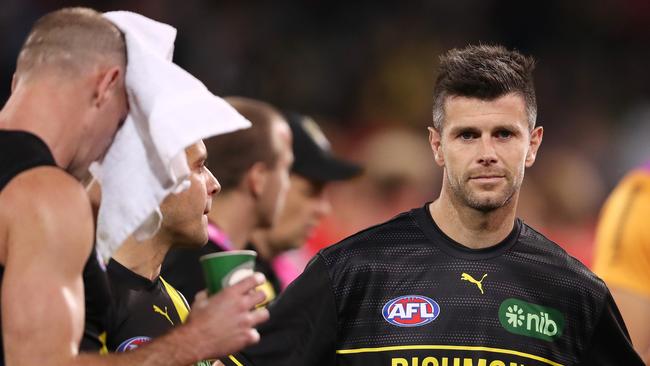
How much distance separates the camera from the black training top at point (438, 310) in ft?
12.3

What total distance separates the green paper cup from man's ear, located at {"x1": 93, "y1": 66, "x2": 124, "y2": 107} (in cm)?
51

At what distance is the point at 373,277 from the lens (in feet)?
12.6

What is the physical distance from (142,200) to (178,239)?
2.02ft

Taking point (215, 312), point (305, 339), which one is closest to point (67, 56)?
point (215, 312)

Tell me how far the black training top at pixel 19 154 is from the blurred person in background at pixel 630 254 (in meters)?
3.26

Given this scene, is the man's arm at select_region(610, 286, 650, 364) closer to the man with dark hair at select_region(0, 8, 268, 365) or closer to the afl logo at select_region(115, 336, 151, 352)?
the afl logo at select_region(115, 336, 151, 352)

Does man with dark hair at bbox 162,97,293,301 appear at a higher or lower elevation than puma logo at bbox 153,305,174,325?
higher

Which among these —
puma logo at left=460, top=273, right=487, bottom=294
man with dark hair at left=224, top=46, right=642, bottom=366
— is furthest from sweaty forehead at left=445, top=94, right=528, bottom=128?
puma logo at left=460, top=273, right=487, bottom=294

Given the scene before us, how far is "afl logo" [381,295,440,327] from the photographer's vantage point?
3764 mm

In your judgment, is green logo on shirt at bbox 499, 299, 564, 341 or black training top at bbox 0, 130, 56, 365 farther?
green logo on shirt at bbox 499, 299, 564, 341

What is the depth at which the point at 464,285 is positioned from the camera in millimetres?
3838

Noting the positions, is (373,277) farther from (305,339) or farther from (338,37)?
(338,37)

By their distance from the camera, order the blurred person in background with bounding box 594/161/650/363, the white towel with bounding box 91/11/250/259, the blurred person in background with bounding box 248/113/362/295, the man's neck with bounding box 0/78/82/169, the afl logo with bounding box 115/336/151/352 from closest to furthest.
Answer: the man's neck with bounding box 0/78/82/169, the white towel with bounding box 91/11/250/259, the afl logo with bounding box 115/336/151/352, the blurred person in background with bounding box 594/161/650/363, the blurred person in background with bounding box 248/113/362/295

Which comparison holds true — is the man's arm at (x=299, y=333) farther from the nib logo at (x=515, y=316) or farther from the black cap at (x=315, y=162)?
the black cap at (x=315, y=162)
